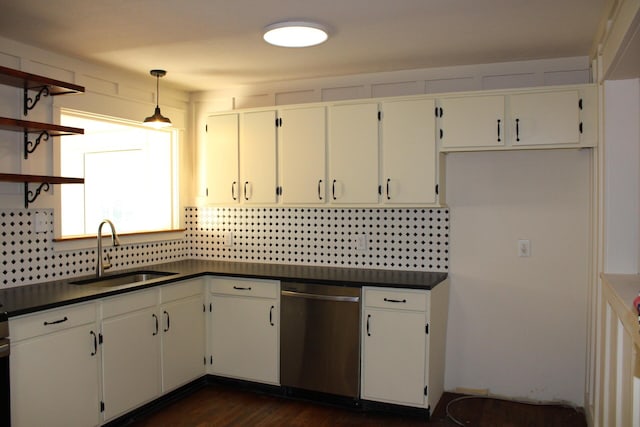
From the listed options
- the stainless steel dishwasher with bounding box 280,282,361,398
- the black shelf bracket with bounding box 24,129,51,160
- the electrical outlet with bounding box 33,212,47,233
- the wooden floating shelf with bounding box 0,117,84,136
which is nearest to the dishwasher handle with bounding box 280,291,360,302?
the stainless steel dishwasher with bounding box 280,282,361,398

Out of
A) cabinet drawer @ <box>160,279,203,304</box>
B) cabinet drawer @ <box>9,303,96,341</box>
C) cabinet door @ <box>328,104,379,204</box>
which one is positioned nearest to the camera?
cabinet drawer @ <box>9,303,96,341</box>

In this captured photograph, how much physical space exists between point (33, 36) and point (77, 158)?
1.50 m

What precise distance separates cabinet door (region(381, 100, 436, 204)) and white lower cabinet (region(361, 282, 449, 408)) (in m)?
0.68

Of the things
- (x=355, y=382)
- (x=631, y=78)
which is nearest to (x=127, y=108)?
(x=355, y=382)

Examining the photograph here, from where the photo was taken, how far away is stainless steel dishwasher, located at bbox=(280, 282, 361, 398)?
11.4 ft

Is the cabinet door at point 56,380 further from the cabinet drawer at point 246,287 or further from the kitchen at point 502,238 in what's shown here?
the cabinet drawer at point 246,287

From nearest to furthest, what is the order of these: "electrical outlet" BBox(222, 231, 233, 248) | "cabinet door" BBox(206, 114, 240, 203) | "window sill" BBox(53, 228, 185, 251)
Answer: "window sill" BBox(53, 228, 185, 251)
"cabinet door" BBox(206, 114, 240, 203)
"electrical outlet" BBox(222, 231, 233, 248)

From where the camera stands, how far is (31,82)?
298 centimetres

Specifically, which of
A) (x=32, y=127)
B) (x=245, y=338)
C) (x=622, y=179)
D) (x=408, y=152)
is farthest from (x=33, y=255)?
(x=622, y=179)

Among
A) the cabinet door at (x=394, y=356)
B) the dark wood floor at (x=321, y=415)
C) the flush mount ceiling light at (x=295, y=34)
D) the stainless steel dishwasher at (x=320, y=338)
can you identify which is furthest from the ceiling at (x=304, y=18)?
the dark wood floor at (x=321, y=415)

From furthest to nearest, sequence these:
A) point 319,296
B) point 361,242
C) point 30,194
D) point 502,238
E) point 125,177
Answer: point 125,177 < point 361,242 < point 502,238 < point 319,296 < point 30,194

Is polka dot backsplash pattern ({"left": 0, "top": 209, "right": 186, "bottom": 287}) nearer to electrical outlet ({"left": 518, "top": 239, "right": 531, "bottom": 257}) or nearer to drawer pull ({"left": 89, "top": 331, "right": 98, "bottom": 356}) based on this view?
drawer pull ({"left": 89, "top": 331, "right": 98, "bottom": 356})

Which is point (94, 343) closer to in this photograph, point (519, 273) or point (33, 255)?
point (33, 255)

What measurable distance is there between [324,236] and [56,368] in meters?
2.11
